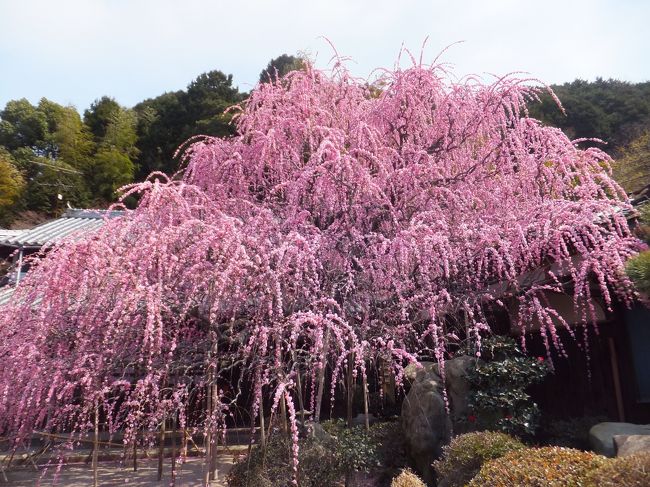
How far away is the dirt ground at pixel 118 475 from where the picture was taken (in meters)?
7.74

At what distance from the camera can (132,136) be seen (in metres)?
28.2

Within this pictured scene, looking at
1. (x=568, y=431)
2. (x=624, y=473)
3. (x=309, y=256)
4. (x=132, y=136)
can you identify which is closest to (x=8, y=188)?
(x=132, y=136)

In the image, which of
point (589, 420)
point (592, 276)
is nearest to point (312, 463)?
point (589, 420)

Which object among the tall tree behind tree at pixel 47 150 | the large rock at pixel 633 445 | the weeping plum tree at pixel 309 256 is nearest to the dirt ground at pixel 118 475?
the weeping plum tree at pixel 309 256

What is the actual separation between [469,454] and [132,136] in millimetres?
26678

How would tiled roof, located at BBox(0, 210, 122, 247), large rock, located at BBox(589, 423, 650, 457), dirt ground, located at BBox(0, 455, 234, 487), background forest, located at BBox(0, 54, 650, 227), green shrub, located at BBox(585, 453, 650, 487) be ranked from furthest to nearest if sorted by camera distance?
background forest, located at BBox(0, 54, 650, 227) → tiled roof, located at BBox(0, 210, 122, 247) → dirt ground, located at BBox(0, 455, 234, 487) → large rock, located at BBox(589, 423, 650, 457) → green shrub, located at BBox(585, 453, 650, 487)

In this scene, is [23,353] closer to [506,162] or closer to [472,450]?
[472,450]

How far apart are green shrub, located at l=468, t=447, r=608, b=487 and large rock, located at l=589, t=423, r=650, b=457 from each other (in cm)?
207

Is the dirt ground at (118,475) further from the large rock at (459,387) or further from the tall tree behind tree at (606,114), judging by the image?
the tall tree behind tree at (606,114)

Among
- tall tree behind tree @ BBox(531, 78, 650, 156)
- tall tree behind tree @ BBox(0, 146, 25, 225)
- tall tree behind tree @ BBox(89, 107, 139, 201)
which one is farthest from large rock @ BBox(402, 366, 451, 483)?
tall tree behind tree @ BBox(0, 146, 25, 225)

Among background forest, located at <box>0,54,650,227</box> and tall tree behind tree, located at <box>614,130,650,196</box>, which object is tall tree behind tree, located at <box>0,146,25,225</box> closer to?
background forest, located at <box>0,54,650,227</box>

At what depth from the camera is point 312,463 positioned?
5.41 metres

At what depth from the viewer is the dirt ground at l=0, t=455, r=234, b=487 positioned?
774 cm

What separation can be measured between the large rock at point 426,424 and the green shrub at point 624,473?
3.23 meters
